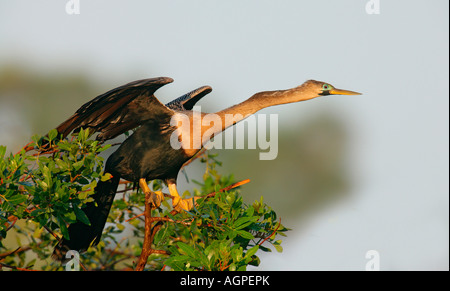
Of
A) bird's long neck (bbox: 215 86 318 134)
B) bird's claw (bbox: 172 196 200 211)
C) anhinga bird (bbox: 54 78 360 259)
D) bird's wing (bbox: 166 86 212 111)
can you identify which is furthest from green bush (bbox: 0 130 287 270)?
bird's wing (bbox: 166 86 212 111)

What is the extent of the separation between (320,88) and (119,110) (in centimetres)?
197

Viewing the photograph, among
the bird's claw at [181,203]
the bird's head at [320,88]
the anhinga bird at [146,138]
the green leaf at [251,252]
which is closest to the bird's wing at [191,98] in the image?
the anhinga bird at [146,138]

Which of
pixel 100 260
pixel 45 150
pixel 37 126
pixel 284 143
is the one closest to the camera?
pixel 45 150

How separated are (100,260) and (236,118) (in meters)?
2.74

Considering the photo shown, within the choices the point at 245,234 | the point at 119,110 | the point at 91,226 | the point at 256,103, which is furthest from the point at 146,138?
the point at 245,234

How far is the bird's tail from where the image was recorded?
5.46m

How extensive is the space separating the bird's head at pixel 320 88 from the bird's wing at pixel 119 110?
4.51 feet

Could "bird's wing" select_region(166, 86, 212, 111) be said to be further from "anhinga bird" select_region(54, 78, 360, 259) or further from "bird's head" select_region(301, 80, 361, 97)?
Answer: "bird's head" select_region(301, 80, 361, 97)

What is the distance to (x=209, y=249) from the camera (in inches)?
162

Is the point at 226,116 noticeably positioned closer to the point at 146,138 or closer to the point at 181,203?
the point at 146,138

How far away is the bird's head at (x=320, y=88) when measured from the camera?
5.69 meters

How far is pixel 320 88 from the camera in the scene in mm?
5711
